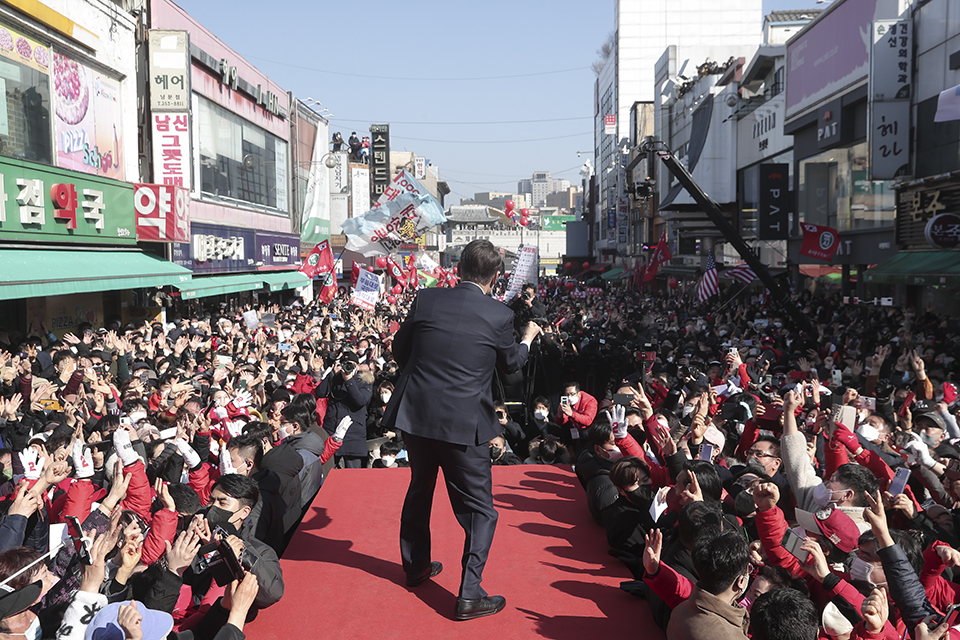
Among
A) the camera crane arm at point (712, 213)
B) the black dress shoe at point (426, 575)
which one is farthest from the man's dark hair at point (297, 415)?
the camera crane arm at point (712, 213)

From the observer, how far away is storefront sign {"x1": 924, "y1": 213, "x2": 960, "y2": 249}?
16.0 metres

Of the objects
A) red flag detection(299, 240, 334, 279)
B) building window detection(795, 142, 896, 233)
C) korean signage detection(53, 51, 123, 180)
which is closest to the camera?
korean signage detection(53, 51, 123, 180)

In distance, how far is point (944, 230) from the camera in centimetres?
1619

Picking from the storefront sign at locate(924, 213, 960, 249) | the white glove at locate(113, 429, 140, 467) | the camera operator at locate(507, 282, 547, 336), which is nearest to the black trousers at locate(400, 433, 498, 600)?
the white glove at locate(113, 429, 140, 467)

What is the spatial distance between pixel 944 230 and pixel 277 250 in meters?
22.1

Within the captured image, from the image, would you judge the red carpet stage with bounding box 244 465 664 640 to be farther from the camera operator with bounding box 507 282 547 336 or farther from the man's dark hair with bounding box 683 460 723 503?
the camera operator with bounding box 507 282 547 336

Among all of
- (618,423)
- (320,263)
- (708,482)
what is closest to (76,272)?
(320,263)

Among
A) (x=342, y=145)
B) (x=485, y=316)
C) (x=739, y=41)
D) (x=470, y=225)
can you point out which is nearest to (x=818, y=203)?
(x=485, y=316)

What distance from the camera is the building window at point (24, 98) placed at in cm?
1359

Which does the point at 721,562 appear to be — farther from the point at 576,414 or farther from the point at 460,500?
the point at 576,414

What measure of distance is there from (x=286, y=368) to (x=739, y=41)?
231 ft

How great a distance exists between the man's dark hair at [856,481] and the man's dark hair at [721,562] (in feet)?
4.22

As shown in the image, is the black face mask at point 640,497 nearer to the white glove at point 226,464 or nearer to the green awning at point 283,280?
the white glove at point 226,464

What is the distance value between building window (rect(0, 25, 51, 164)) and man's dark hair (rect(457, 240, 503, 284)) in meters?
13.0
